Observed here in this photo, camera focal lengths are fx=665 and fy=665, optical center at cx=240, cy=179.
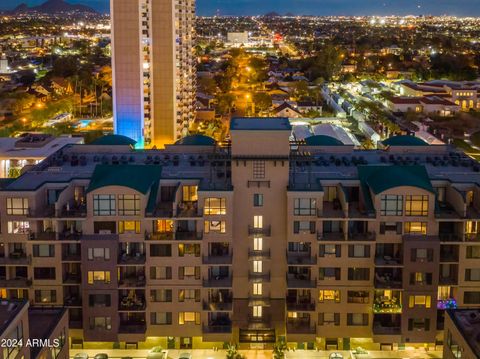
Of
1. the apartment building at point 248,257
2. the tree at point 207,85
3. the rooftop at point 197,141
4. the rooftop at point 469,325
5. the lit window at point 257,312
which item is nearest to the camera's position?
the rooftop at point 469,325

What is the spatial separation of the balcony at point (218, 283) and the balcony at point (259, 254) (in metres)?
0.62

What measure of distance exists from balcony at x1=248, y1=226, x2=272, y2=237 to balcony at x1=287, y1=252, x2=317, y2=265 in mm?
549

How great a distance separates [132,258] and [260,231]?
2.44 m

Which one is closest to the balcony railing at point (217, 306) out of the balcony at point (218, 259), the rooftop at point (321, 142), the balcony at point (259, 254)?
the balcony at point (218, 259)

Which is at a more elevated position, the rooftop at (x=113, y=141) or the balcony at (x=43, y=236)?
the rooftop at (x=113, y=141)

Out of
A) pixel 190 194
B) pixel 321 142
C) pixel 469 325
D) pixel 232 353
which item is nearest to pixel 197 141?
pixel 321 142

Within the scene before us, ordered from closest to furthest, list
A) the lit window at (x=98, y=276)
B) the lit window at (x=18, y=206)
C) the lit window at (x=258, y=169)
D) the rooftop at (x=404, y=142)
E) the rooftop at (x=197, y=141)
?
1. the lit window at (x=98, y=276)
2. the lit window at (x=18, y=206)
3. the lit window at (x=258, y=169)
4. the rooftop at (x=197, y=141)
5. the rooftop at (x=404, y=142)

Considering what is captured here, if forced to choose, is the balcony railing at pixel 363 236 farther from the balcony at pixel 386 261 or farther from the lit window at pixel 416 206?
Result: the lit window at pixel 416 206

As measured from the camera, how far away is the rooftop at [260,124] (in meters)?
12.7

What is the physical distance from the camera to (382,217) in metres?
12.2

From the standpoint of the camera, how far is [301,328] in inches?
486

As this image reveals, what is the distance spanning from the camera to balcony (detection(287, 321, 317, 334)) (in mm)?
12273

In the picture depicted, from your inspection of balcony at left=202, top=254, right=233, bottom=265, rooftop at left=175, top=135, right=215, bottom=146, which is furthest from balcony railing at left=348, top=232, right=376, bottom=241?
rooftop at left=175, top=135, right=215, bottom=146

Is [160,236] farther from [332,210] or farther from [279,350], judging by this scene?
[332,210]
